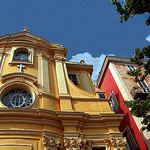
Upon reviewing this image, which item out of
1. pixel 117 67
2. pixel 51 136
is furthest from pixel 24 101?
pixel 117 67

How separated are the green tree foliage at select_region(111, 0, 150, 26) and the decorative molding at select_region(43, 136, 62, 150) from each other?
7.43 metres

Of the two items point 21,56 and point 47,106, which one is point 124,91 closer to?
point 47,106

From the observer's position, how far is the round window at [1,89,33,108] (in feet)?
41.1

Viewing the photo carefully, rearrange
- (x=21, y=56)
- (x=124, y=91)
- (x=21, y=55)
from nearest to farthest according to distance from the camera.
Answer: (x=124, y=91) < (x=21, y=56) < (x=21, y=55)

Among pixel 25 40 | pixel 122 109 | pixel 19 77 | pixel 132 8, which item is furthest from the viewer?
pixel 25 40

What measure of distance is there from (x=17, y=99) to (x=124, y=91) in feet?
26.7

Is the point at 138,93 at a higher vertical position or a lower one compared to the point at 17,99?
lower

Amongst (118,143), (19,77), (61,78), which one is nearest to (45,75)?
(61,78)

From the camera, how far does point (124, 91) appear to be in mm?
15430

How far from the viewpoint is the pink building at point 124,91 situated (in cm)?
1328

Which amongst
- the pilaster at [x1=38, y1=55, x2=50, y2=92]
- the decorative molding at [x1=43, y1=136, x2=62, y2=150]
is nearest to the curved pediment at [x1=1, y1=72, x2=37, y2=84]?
the pilaster at [x1=38, y1=55, x2=50, y2=92]

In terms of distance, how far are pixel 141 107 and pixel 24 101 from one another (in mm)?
7483

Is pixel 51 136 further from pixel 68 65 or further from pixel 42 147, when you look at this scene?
pixel 68 65

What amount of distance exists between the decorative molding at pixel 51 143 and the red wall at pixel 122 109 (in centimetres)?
565
